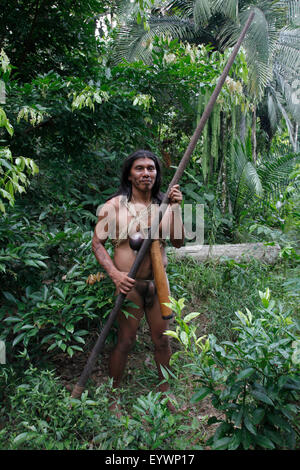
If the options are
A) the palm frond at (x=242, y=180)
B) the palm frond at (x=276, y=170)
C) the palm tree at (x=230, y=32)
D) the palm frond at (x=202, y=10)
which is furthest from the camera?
the palm frond at (x=202, y=10)

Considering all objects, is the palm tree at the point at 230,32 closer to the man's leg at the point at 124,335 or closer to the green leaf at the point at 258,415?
the man's leg at the point at 124,335

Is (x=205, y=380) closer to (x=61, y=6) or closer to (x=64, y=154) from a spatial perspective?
(x=64, y=154)

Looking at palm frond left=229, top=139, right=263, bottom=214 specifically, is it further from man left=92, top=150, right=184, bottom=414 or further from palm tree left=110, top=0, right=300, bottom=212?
man left=92, top=150, right=184, bottom=414

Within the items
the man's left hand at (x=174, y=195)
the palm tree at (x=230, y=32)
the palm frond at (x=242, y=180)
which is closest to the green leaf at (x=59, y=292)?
the man's left hand at (x=174, y=195)

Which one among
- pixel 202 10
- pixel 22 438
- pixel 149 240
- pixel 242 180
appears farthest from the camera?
pixel 202 10

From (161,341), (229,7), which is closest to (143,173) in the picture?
(161,341)

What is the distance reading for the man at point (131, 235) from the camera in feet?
7.77

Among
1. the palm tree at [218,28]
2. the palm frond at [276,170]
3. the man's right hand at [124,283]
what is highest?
the palm tree at [218,28]

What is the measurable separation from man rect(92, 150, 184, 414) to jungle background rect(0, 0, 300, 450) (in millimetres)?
157

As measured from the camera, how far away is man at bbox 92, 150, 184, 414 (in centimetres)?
237

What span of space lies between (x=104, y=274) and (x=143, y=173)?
2.53ft

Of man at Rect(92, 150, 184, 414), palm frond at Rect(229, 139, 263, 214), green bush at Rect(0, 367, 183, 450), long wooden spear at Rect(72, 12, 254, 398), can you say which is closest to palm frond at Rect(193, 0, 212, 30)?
palm frond at Rect(229, 139, 263, 214)

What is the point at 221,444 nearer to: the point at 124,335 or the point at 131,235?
the point at 124,335

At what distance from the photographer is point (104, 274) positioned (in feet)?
8.59
